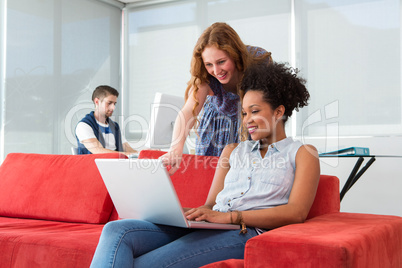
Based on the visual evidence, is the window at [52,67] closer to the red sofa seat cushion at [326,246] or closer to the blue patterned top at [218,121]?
the blue patterned top at [218,121]

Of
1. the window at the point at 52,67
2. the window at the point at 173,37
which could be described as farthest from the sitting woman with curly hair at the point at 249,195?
the window at the point at 52,67

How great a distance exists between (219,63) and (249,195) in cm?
70

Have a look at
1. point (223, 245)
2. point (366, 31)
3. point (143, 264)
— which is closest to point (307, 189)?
point (223, 245)

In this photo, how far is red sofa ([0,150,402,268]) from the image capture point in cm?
112

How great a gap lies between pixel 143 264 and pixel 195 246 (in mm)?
167

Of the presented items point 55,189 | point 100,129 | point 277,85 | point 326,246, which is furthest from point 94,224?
point 100,129

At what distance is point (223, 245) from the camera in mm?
1375

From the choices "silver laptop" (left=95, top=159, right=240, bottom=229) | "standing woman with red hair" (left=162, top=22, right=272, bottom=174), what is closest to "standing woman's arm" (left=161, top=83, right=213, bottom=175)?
"standing woman with red hair" (left=162, top=22, right=272, bottom=174)

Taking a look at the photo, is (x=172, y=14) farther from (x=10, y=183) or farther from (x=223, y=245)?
(x=223, y=245)

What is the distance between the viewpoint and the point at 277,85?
168cm

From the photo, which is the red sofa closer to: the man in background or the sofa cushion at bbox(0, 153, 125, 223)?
the sofa cushion at bbox(0, 153, 125, 223)

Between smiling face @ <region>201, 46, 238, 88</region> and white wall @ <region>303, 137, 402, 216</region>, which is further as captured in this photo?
white wall @ <region>303, 137, 402, 216</region>

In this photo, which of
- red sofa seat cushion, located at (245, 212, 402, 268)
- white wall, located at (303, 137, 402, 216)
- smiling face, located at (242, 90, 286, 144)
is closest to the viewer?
red sofa seat cushion, located at (245, 212, 402, 268)

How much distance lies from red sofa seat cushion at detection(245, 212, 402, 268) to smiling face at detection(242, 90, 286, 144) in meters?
0.42
